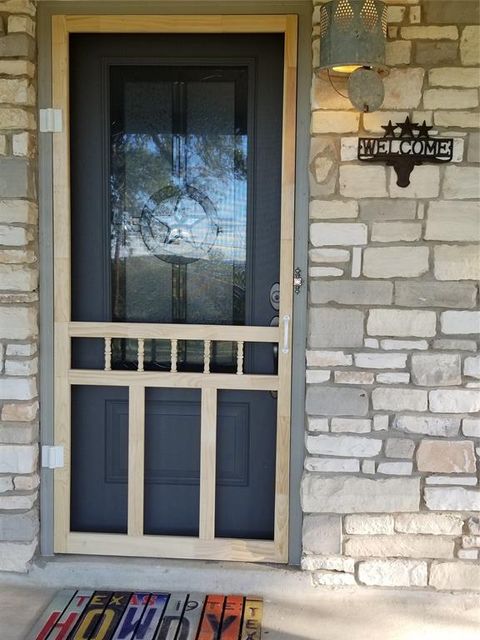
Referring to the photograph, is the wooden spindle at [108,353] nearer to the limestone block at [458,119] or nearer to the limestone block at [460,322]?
the limestone block at [460,322]

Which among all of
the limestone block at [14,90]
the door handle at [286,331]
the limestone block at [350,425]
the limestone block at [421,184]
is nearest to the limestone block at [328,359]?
the door handle at [286,331]

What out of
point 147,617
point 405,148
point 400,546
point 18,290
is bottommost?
point 147,617

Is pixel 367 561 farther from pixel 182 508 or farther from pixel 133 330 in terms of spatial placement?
pixel 133 330

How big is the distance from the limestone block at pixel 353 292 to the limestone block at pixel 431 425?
0.48 metres

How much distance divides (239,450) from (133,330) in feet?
2.26

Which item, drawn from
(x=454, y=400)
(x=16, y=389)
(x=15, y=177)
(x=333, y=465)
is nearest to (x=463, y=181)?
(x=454, y=400)

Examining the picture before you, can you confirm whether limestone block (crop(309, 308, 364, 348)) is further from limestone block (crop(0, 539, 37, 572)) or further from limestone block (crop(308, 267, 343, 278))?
limestone block (crop(0, 539, 37, 572))

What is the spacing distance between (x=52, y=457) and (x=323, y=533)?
3.86ft

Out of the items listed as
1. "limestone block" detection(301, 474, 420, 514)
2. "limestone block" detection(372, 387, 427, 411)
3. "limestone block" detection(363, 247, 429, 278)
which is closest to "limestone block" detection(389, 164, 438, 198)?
"limestone block" detection(363, 247, 429, 278)

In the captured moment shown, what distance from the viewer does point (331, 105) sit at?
2754 mm

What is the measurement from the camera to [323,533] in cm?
288

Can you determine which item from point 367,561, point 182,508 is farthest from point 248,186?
point 367,561

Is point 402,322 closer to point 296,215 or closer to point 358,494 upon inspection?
point 296,215

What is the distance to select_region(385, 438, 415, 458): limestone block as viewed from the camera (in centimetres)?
283
